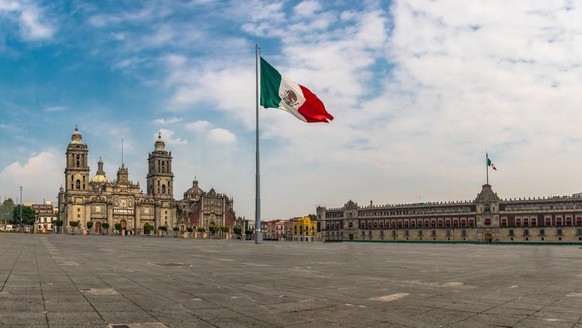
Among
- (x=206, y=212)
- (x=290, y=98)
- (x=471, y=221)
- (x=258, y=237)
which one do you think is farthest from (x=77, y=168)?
(x=290, y=98)

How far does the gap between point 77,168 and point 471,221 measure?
391 feet

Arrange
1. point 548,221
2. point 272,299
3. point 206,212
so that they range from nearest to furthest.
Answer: point 272,299
point 548,221
point 206,212

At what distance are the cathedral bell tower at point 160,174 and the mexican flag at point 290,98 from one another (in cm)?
14409

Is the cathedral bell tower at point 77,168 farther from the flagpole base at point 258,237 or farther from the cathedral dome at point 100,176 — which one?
the flagpole base at point 258,237

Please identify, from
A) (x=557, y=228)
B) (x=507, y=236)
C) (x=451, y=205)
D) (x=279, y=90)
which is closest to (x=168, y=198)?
A: (x=451, y=205)

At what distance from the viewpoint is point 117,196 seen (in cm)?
15762

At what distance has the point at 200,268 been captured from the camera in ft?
49.2

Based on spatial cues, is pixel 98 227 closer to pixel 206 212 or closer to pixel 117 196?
pixel 117 196

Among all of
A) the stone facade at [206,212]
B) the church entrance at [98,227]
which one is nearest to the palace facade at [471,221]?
the stone facade at [206,212]

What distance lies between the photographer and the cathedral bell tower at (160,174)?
16862 cm

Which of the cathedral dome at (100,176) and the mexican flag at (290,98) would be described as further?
the cathedral dome at (100,176)

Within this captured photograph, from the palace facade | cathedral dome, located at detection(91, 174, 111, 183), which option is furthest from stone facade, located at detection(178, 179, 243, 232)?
the palace facade

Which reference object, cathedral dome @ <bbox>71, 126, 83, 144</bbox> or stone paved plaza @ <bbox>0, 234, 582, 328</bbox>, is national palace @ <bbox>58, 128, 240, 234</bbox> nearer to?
cathedral dome @ <bbox>71, 126, 83, 144</bbox>

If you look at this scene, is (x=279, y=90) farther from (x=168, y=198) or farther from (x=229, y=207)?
(x=229, y=207)
